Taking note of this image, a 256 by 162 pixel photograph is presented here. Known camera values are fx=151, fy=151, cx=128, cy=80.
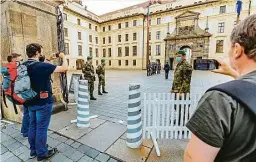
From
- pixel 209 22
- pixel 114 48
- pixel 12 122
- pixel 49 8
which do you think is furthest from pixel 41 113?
pixel 114 48

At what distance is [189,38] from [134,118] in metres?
33.0

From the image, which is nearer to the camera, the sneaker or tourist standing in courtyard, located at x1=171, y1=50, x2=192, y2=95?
the sneaker

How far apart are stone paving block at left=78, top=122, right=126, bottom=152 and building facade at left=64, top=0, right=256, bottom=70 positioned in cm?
2335

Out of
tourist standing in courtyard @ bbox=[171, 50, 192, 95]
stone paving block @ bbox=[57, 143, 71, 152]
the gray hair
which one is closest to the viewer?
the gray hair

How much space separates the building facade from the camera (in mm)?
29359

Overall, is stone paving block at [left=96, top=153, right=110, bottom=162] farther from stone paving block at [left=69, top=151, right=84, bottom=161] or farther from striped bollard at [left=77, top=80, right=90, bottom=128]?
striped bollard at [left=77, top=80, right=90, bottom=128]

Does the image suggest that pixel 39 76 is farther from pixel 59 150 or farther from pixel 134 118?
pixel 134 118

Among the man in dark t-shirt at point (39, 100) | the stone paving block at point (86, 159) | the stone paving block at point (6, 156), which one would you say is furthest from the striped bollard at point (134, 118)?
the stone paving block at point (6, 156)

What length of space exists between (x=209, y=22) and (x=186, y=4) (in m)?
6.34

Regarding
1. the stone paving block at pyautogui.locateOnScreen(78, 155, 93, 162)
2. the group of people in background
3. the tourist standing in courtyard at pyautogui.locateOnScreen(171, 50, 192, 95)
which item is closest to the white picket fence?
the tourist standing in courtyard at pyautogui.locateOnScreen(171, 50, 192, 95)

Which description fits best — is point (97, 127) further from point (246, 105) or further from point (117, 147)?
point (246, 105)

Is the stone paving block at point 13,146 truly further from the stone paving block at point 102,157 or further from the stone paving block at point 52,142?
the stone paving block at point 102,157

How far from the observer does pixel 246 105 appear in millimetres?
658

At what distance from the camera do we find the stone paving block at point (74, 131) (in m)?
3.51
